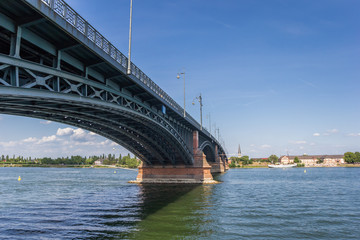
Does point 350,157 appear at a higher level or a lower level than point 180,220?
higher

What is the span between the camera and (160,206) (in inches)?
1009

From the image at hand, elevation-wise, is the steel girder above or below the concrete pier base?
above

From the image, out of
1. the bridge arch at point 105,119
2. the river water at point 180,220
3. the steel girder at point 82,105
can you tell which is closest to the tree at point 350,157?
the steel girder at point 82,105

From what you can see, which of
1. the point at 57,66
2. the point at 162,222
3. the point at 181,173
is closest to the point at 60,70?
the point at 57,66

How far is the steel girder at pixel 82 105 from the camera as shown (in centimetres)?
1161

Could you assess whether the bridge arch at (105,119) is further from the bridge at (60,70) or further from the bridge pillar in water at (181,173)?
the bridge pillar in water at (181,173)

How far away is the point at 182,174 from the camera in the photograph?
51.0m

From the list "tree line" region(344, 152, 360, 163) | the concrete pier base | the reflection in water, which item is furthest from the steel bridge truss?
"tree line" region(344, 152, 360, 163)

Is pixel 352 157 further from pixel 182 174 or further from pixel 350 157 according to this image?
pixel 182 174

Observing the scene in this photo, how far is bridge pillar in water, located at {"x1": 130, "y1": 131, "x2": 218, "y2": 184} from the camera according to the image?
50094 millimetres

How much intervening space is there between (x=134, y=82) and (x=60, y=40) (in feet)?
29.4

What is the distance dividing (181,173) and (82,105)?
36.2 m

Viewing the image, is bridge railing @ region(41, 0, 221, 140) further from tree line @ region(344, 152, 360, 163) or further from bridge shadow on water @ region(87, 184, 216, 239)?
tree line @ region(344, 152, 360, 163)

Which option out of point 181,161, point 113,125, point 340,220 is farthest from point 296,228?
point 181,161
